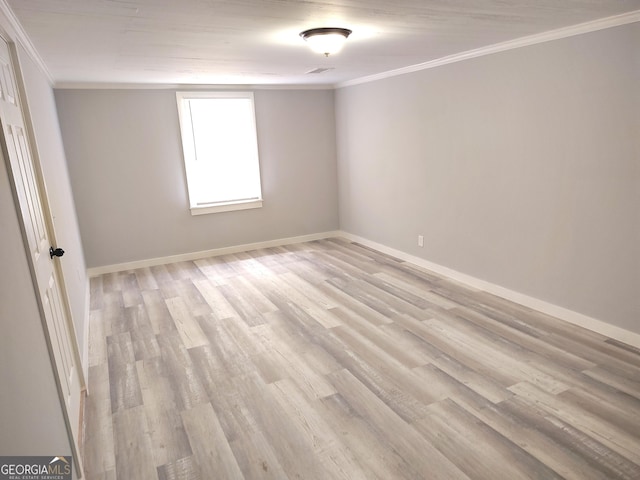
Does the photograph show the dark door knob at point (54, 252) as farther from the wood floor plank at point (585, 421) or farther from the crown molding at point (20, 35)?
the wood floor plank at point (585, 421)

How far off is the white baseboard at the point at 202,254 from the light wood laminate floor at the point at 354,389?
97 centimetres

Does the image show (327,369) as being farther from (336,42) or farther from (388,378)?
(336,42)

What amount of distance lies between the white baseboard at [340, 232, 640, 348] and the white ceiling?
7.01 ft

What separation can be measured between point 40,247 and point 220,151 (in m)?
3.81

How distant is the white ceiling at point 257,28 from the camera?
7.04 feet

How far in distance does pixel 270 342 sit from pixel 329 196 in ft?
11.5

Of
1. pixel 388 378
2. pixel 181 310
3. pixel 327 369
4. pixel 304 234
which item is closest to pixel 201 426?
pixel 327 369

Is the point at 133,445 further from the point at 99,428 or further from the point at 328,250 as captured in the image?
the point at 328,250

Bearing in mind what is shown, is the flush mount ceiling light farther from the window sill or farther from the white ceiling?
the window sill

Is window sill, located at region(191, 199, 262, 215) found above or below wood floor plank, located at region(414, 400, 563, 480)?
above

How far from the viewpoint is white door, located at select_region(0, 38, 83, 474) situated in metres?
1.72

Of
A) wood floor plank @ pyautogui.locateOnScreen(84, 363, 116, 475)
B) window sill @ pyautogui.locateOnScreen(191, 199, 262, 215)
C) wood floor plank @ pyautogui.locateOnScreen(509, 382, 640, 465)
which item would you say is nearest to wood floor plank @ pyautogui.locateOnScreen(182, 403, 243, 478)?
wood floor plank @ pyautogui.locateOnScreen(84, 363, 116, 475)

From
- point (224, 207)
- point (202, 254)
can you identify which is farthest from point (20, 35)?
point (202, 254)

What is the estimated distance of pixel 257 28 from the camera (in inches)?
101
